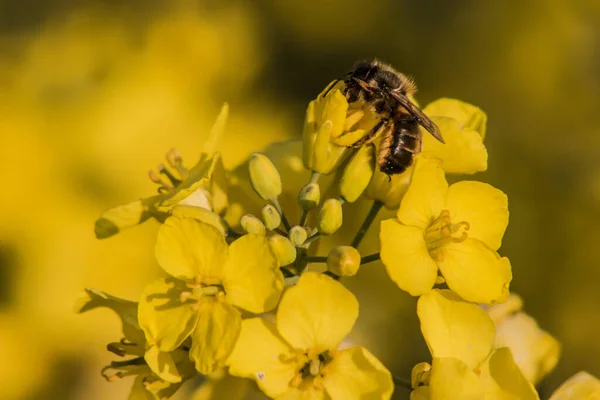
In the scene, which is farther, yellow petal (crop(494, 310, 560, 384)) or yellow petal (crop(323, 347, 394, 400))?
yellow petal (crop(494, 310, 560, 384))

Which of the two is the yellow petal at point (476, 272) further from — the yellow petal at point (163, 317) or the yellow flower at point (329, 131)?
the yellow petal at point (163, 317)

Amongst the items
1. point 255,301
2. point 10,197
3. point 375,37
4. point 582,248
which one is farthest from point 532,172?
point 10,197

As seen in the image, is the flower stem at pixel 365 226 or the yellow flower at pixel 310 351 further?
the flower stem at pixel 365 226

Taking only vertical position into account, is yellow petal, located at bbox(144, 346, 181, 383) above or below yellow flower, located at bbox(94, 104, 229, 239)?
below

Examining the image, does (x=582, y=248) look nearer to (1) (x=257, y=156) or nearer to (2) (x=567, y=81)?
(2) (x=567, y=81)

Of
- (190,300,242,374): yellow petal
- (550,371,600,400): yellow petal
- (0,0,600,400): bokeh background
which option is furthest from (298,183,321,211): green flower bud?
(0,0,600,400): bokeh background

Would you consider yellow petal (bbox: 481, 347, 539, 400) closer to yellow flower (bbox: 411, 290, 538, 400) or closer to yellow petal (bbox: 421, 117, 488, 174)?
yellow flower (bbox: 411, 290, 538, 400)

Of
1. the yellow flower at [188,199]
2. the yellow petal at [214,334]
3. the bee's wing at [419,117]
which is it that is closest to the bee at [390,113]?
the bee's wing at [419,117]
